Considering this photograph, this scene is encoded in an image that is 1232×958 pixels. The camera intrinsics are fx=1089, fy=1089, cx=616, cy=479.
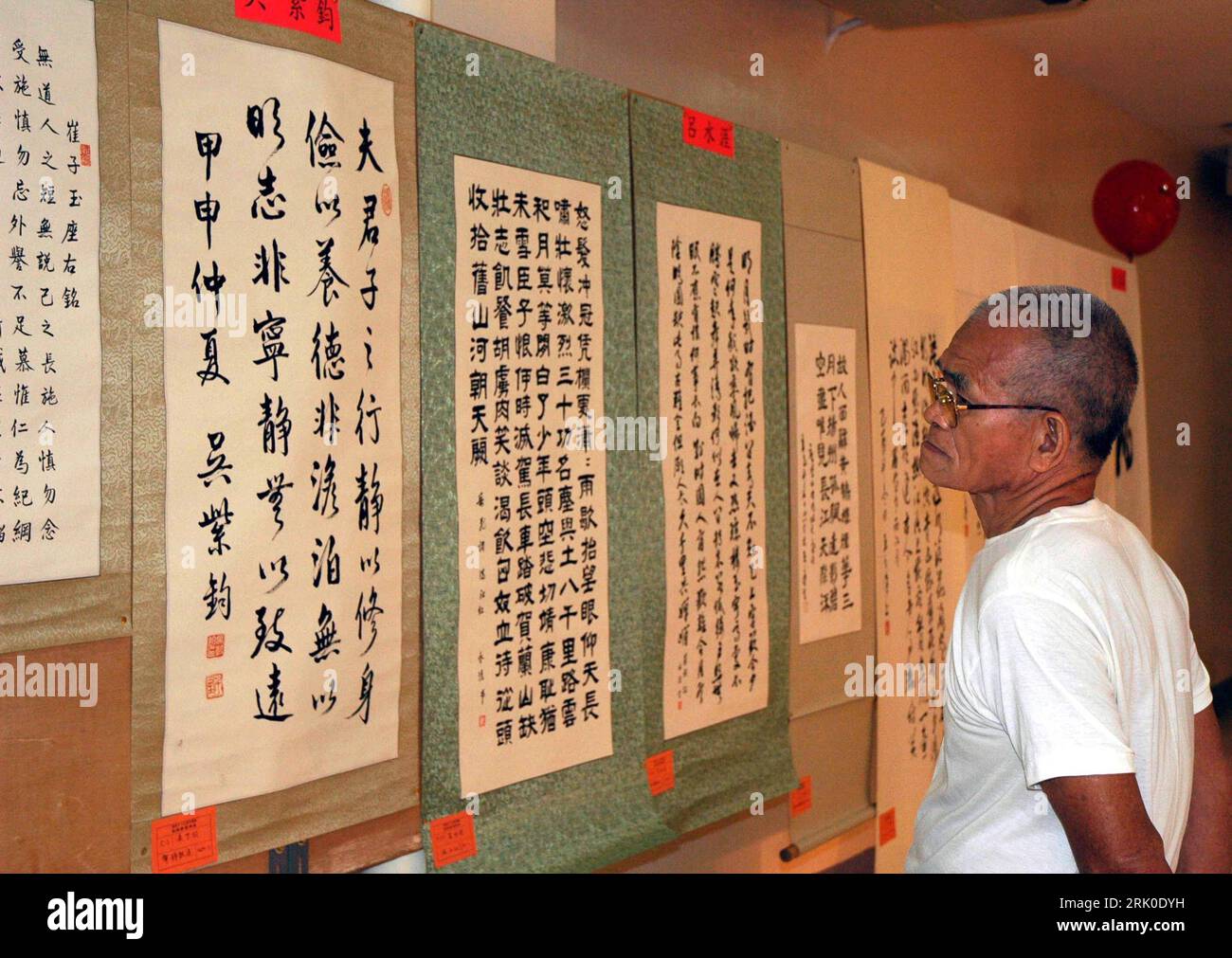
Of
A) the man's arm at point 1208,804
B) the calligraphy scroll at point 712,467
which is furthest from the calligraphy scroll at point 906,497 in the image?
the man's arm at point 1208,804

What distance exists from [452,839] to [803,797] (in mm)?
1038

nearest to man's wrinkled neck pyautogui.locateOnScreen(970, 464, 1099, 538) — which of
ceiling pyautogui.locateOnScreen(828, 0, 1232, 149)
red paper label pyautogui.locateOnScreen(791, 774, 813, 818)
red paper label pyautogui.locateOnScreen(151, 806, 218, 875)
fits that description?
red paper label pyautogui.locateOnScreen(151, 806, 218, 875)

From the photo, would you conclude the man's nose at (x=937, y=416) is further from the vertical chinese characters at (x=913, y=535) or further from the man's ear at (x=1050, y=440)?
the vertical chinese characters at (x=913, y=535)

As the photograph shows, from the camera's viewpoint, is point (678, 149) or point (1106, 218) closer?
point (678, 149)

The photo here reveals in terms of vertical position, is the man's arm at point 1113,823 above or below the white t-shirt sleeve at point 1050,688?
below

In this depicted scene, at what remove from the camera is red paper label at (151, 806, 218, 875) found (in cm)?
125

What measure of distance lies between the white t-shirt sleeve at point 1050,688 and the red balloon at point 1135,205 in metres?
3.36

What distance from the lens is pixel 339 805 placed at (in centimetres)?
145

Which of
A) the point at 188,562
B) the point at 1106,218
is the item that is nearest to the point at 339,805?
the point at 188,562

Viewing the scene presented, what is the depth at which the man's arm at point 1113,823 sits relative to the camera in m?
0.94

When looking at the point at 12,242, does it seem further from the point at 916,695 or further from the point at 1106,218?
the point at 1106,218

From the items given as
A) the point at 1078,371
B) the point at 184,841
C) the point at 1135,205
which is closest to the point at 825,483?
the point at 1078,371

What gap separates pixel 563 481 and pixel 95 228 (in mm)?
795

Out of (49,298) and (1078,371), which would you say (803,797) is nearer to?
(1078,371)
